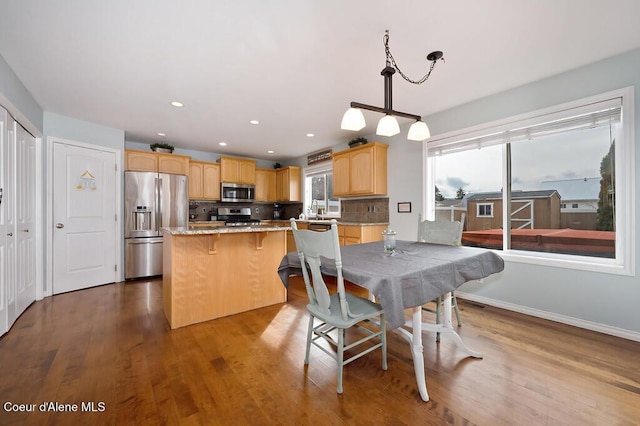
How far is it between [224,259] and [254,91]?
185 cm

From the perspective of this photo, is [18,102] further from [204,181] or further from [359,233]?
[359,233]

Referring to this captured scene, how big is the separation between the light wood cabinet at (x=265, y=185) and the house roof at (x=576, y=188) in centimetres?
512

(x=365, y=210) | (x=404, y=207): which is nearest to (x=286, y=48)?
(x=404, y=207)

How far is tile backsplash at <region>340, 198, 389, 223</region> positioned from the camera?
4.35 metres

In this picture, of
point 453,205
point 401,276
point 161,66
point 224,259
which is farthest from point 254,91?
point 453,205

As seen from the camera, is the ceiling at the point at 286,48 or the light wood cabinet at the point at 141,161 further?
the light wood cabinet at the point at 141,161

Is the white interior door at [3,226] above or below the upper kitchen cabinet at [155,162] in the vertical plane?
below

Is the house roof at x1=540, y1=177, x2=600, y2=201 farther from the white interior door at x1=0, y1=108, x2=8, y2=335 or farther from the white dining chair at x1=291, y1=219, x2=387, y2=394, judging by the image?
the white interior door at x1=0, y1=108, x2=8, y2=335

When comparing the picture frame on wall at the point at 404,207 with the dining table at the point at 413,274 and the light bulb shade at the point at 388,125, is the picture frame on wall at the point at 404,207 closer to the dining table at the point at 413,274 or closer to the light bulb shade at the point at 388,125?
the dining table at the point at 413,274

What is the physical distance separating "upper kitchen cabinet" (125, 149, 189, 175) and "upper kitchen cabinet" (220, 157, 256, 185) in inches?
29.8

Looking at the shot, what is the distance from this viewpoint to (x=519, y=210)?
301cm

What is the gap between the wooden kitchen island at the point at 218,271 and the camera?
8.30ft

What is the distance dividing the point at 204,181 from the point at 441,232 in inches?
183

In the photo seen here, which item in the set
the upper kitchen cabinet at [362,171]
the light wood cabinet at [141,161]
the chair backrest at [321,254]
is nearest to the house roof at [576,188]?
the upper kitchen cabinet at [362,171]
